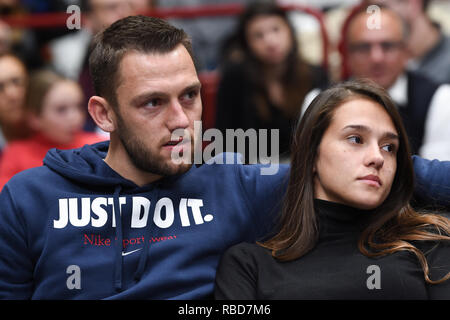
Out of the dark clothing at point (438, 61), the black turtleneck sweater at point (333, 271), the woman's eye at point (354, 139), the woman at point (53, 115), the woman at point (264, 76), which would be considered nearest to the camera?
the black turtleneck sweater at point (333, 271)

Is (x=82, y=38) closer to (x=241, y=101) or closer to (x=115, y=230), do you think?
(x=241, y=101)

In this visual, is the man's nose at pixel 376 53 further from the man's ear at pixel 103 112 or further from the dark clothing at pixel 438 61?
the man's ear at pixel 103 112

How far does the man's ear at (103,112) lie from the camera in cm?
158

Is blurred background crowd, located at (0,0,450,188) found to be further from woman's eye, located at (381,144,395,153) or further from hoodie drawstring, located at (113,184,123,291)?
hoodie drawstring, located at (113,184,123,291)

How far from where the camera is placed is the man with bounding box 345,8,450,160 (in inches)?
90.2

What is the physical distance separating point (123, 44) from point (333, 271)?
0.74 metres

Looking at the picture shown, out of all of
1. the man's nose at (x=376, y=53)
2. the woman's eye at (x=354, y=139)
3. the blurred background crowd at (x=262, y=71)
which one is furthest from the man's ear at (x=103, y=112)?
the man's nose at (x=376, y=53)

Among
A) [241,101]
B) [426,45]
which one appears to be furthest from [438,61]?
[241,101]

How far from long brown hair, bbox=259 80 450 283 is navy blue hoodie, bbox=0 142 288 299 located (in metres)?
0.08

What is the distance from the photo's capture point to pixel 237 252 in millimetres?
1524

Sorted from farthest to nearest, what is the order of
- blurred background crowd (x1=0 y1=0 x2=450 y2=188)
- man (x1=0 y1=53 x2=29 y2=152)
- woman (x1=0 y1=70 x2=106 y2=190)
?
man (x1=0 y1=53 x2=29 y2=152) → woman (x1=0 y1=70 x2=106 y2=190) → blurred background crowd (x1=0 y1=0 x2=450 y2=188)

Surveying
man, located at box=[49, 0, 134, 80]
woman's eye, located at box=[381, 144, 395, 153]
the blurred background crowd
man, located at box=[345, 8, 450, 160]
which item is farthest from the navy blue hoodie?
man, located at box=[49, 0, 134, 80]

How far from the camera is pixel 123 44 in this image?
1537 mm
